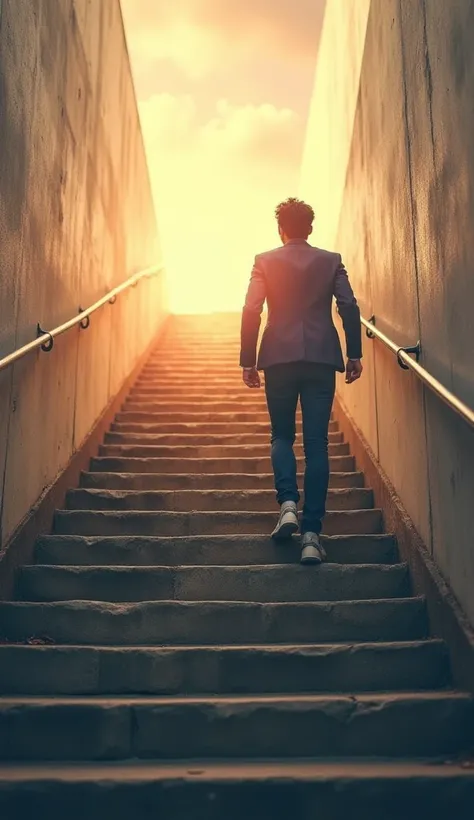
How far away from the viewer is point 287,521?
2988 mm

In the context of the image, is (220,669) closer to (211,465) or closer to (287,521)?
(287,521)

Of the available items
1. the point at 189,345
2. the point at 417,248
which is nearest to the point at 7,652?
the point at 417,248

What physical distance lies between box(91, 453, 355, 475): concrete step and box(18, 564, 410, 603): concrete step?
1.29 m

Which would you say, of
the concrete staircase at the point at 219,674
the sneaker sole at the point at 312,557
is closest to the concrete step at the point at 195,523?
the concrete staircase at the point at 219,674

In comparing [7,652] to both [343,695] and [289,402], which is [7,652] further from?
[289,402]

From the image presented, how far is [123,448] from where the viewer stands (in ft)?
15.3

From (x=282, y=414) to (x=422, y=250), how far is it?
0.92 meters

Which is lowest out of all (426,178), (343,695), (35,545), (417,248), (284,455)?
(343,695)

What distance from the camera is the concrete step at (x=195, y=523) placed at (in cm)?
342

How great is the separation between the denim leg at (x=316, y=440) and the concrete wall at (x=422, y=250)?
1.24 feet

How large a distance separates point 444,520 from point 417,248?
1188mm

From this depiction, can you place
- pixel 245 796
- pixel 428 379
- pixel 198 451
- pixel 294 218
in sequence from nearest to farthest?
pixel 245 796
pixel 428 379
pixel 294 218
pixel 198 451

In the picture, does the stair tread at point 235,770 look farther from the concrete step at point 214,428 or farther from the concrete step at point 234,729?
the concrete step at point 214,428

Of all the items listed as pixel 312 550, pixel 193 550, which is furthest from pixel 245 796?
pixel 193 550
